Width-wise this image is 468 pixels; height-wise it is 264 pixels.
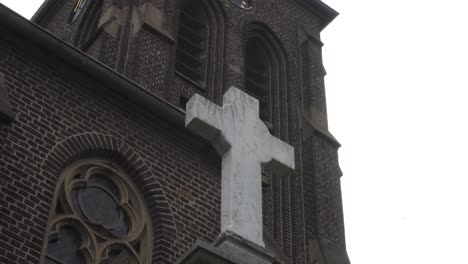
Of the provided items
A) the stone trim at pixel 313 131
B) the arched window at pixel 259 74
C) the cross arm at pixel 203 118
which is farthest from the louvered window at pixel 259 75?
the cross arm at pixel 203 118

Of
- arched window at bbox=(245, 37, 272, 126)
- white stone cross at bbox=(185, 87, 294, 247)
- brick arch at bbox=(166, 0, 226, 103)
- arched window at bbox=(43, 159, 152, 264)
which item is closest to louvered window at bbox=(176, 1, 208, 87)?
brick arch at bbox=(166, 0, 226, 103)

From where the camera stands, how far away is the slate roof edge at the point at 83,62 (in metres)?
12.1

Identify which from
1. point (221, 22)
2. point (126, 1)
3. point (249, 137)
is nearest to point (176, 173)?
point (249, 137)

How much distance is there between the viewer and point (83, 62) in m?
12.3

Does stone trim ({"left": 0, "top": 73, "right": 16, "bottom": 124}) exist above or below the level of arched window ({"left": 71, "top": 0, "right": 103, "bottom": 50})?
below

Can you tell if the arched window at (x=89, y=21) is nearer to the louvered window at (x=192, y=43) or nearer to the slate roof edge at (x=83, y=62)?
the louvered window at (x=192, y=43)

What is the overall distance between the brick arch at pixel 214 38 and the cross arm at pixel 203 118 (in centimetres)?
1147

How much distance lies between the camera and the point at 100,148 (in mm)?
12117

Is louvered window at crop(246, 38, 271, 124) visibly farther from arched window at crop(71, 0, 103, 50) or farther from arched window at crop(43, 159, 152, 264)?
arched window at crop(43, 159, 152, 264)

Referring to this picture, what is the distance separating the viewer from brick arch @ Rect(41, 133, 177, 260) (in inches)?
463

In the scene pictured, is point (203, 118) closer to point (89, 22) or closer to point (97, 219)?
point (97, 219)

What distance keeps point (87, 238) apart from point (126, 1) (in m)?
10.5

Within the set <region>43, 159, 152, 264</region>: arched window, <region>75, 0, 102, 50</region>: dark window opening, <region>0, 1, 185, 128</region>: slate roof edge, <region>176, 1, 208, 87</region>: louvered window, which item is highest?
<region>75, 0, 102, 50</region>: dark window opening

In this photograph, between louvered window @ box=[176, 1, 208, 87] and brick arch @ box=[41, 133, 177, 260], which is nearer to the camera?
brick arch @ box=[41, 133, 177, 260]
